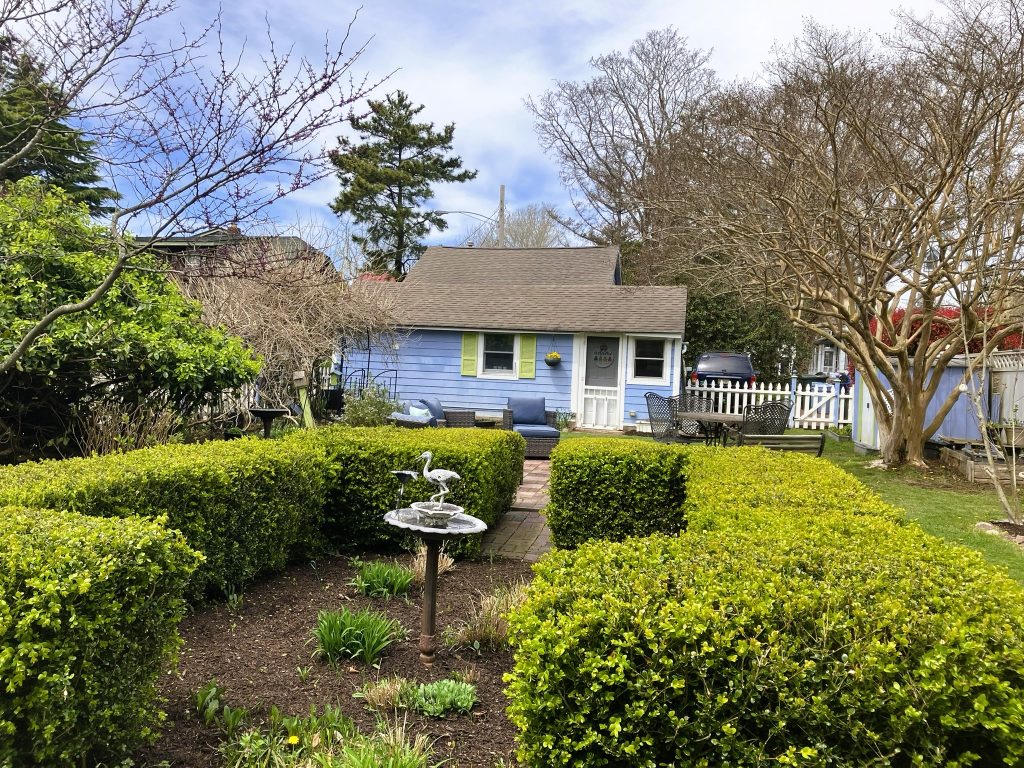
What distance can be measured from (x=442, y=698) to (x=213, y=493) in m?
2.00

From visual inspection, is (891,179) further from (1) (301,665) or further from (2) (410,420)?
(1) (301,665)

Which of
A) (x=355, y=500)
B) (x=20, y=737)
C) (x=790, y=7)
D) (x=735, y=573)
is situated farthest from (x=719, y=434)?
(x=20, y=737)

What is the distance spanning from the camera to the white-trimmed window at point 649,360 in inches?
637

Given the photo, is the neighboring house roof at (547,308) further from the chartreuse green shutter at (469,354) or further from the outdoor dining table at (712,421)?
the outdoor dining table at (712,421)

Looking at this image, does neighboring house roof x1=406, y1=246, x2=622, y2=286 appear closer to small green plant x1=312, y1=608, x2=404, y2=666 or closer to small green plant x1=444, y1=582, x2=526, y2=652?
small green plant x1=444, y1=582, x2=526, y2=652

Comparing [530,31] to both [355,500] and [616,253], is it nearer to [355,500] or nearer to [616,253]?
[355,500]

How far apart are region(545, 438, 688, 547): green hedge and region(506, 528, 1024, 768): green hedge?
3600 mm

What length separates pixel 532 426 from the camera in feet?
41.7

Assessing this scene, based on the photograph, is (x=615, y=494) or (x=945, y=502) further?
(x=945, y=502)

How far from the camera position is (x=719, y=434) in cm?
1181

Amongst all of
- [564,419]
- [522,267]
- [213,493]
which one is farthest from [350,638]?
[522,267]

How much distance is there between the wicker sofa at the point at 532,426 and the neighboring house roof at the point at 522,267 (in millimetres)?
6899

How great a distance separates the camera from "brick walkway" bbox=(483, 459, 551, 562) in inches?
230

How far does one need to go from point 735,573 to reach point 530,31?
7587 millimetres
